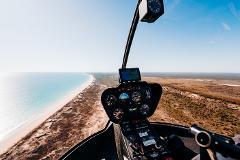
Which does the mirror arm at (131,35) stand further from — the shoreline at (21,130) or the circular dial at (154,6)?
the shoreline at (21,130)

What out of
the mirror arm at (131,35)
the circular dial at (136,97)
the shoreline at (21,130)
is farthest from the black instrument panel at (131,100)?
the shoreline at (21,130)

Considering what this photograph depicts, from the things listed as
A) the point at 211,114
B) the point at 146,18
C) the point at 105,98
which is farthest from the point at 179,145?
the point at 211,114

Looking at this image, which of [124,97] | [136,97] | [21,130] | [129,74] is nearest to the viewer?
[129,74]

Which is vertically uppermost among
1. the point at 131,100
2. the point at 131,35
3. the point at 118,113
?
the point at 131,35

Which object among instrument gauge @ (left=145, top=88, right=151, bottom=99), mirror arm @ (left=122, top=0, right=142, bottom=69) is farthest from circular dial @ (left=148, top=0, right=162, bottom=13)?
instrument gauge @ (left=145, top=88, right=151, bottom=99)

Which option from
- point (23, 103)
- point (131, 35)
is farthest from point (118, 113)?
point (23, 103)

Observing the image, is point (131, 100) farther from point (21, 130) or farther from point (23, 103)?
point (23, 103)
